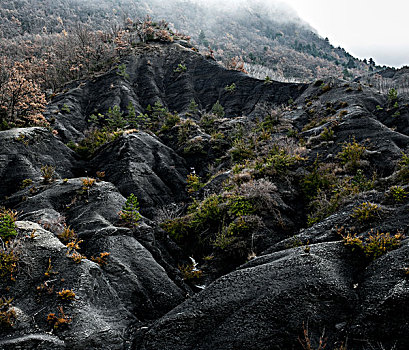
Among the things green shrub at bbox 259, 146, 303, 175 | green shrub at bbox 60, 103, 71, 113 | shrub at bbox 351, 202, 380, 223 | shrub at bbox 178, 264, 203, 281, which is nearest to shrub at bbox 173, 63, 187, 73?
green shrub at bbox 60, 103, 71, 113

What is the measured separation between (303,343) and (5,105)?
2907 cm

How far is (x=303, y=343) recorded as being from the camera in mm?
5383

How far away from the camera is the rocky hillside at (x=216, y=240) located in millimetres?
5934

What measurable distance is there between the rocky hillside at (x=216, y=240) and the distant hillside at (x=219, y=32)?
52084 millimetres

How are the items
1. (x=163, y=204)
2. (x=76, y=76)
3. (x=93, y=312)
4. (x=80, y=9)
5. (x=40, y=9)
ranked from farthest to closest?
(x=80, y=9) → (x=40, y=9) → (x=76, y=76) → (x=163, y=204) → (x=93, y=312)

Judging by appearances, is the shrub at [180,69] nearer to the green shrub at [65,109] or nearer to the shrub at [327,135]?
the green shrub at [65,109]

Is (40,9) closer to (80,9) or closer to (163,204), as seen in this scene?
(80,9)

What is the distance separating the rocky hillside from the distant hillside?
171ft

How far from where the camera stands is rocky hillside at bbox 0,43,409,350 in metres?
5.93

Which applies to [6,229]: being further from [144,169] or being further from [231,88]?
[231,88]

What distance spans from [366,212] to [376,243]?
1.78 m

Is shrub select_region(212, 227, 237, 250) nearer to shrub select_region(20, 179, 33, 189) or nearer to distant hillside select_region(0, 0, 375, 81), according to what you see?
shrub select_region(20, 179, 33, 189)

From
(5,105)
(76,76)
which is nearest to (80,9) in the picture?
(76,76)

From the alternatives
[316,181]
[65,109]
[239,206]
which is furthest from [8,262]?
[65,109]
